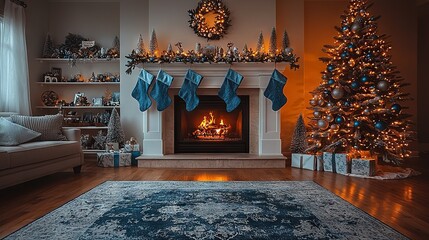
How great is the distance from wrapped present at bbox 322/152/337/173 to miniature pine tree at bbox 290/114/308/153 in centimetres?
67

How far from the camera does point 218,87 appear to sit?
17.8 ft

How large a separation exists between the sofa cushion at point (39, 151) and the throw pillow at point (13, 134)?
0.11 meters

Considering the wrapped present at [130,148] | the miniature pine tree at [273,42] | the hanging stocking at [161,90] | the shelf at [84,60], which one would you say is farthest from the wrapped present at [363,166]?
the shelf at [84,60]

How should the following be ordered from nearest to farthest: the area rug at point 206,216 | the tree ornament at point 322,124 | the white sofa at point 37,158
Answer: the area rug at point 206,216, the white sofa at point 37,158, the tree ornament at point 322,124

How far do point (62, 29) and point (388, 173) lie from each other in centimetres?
600

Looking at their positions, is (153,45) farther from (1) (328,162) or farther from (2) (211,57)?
(1) (328,162)

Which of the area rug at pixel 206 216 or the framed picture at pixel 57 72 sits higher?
the framed picture at pixel 57 72

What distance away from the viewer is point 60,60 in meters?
6.30

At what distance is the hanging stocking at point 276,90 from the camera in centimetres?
529

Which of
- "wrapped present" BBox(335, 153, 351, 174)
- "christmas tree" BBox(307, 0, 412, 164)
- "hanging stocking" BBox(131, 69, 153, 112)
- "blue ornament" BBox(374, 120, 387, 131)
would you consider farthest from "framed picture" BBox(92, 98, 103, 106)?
"blue ornament" BBox(374, 120, 387, 131)

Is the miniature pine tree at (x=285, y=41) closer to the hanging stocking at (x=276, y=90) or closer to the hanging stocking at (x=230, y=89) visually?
the hanging stocking at (x=276, y=90)

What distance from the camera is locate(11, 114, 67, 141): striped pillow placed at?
424 centimetres

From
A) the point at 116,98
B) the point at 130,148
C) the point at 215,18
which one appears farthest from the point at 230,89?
the point at 116,98

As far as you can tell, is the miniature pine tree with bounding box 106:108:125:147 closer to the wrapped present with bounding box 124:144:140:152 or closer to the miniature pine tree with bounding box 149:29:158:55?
the wrapped present with bounding box 124:144:140:152
